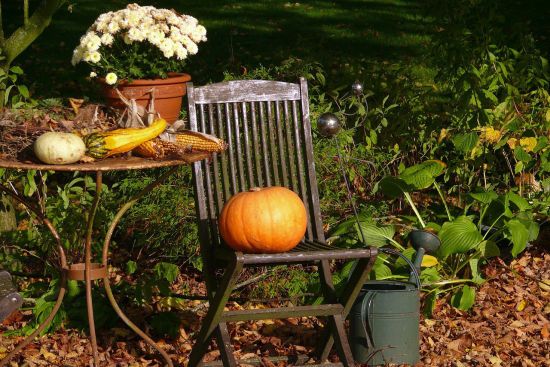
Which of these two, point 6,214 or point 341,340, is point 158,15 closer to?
point 6,214

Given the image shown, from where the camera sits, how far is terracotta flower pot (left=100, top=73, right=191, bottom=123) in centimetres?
594

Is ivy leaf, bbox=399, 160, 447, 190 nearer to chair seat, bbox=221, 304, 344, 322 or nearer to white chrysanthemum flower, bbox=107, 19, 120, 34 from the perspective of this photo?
chair seat, bbox=221, 304, 344, 322

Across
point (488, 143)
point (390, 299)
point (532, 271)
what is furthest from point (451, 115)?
point (390, 299)

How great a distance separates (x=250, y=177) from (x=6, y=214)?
1.76 m

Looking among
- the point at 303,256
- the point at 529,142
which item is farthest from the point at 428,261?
the point at 303,256

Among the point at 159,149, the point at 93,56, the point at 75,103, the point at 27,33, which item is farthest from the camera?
the point at 27,33

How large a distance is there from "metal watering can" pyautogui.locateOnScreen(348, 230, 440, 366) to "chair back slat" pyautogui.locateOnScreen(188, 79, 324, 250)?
1.29 feet

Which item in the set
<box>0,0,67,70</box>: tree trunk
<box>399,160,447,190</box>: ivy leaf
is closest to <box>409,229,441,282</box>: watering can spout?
<box>399,160,447,190</box>: ivy leaf

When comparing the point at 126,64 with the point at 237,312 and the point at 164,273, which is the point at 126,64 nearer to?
the point at 164,273

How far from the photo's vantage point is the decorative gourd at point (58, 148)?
369 cm

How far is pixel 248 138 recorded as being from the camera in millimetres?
4699

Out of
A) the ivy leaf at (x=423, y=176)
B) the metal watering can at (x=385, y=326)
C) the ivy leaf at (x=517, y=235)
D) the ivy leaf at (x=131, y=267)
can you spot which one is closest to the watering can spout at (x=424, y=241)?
the metal watering can at (x=385, y=326)

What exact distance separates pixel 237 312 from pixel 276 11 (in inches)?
336

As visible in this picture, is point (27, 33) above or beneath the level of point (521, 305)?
above
